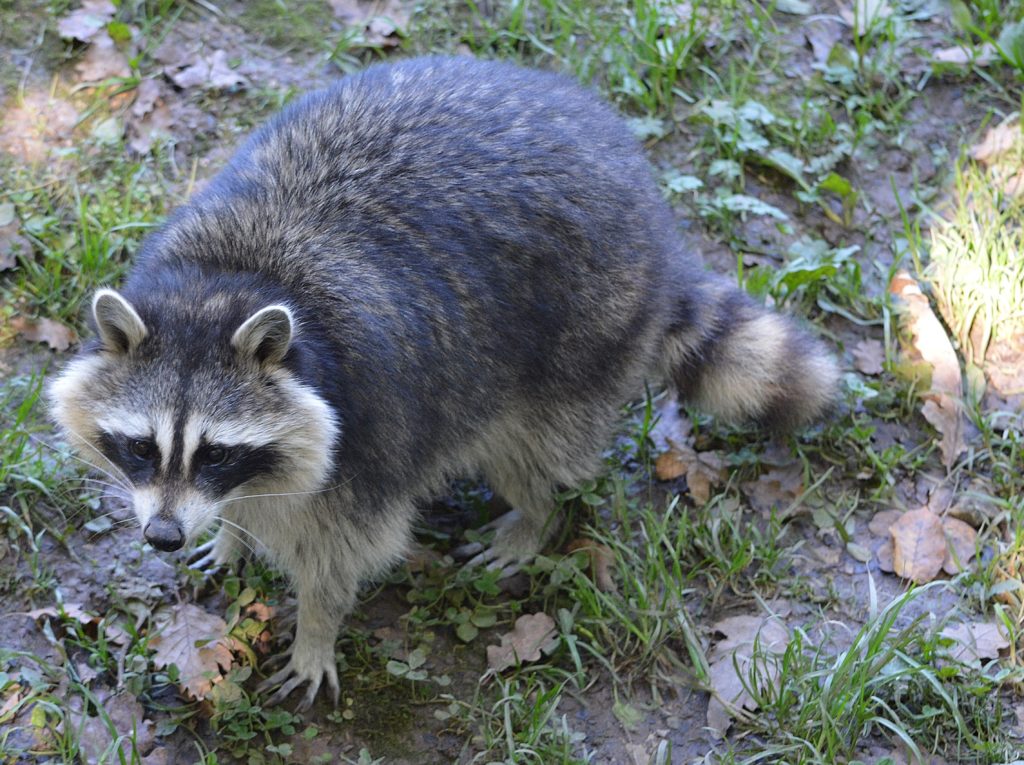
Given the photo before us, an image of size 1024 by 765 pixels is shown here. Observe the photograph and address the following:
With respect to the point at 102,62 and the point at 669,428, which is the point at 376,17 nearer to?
the point at 102,62

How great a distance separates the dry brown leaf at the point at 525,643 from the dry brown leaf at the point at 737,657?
0.49 meters

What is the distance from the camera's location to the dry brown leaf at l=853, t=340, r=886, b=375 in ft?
14.2

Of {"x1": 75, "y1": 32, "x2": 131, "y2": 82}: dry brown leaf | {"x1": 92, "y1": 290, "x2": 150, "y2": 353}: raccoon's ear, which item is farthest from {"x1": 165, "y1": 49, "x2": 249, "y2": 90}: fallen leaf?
{"x1": 92, "y1": 290, "x2": 150, "y2": 353}: raccoon's ear

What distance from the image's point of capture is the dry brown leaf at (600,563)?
3738 millimetres

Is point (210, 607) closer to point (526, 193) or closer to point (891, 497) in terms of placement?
point (526, 193)

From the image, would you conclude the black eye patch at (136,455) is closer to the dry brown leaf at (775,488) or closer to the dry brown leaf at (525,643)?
the dry brown leaf at (525,643)

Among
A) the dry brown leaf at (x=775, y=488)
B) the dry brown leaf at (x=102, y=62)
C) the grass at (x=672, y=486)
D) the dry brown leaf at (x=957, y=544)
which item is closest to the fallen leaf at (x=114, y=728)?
the grass at (x=672, y=486)

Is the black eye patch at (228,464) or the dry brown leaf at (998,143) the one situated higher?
the dry brown leaf at (998,143)

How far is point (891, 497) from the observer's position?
13.0ft

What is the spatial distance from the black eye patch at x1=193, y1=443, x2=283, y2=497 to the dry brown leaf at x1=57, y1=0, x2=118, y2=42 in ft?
8.60

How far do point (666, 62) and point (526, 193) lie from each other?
1791mm

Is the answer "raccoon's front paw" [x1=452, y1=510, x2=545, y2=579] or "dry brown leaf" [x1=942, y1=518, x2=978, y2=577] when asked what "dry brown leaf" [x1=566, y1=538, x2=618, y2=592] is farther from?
"dry brown leaf" [x1=942, y1=518, x2=978, y2=577]

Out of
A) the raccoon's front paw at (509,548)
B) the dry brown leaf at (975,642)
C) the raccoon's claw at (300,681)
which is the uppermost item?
the dry brown leaf at (975,642)

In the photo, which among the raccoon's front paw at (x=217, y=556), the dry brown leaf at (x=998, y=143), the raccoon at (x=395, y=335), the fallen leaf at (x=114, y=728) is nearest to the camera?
the raccoon at (x=395, y=335)
